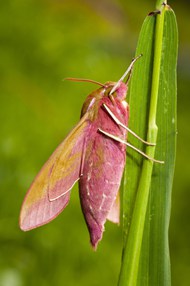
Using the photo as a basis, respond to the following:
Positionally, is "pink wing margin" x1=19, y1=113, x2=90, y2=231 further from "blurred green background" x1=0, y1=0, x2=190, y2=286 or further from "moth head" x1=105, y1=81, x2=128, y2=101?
"blurred green background" x1=0, y1=0, x2=190, y2=286

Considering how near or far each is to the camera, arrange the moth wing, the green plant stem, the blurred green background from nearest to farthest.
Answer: the green plant stem, the moth wing, the blurred green background

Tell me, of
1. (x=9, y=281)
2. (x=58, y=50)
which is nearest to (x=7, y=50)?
(x=58, y=50)

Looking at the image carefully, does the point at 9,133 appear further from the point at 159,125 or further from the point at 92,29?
the point at 159,125

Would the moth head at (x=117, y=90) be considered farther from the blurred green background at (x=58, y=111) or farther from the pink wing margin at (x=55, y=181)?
the blurred green background at (x=58, y=111)

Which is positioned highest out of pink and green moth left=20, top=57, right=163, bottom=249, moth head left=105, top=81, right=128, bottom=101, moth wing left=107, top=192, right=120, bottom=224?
moth head left=105, top=81, right=128, bottom=101

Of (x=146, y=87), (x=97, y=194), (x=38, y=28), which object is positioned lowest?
(x=97, y=194)

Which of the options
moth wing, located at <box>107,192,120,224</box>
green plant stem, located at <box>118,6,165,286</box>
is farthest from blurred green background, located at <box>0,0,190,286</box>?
green plant stem, located at <box>118,6,165,286</box>

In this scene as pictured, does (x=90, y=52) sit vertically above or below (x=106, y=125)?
above

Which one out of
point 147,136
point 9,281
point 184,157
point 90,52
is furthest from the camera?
point 90,52
